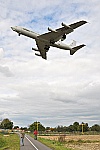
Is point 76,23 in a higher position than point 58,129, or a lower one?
higher

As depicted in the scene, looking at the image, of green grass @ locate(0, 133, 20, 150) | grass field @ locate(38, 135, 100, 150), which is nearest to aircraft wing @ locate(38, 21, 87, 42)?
grass field @ locate(38, 135, 100, 150)

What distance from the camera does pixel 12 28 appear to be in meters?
26.0

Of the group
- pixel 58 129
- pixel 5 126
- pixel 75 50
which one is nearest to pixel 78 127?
pixel 58 129

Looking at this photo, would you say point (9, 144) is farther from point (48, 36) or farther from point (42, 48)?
point (48, 36)

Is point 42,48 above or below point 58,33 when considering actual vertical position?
below

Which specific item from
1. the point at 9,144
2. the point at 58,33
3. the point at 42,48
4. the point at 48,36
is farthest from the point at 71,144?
the point at 58,33

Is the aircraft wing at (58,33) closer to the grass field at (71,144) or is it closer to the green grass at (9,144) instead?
the grass field at (71,144)

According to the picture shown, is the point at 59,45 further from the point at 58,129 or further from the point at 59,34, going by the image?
the point at 58,129

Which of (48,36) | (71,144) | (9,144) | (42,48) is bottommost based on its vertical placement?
(71,144)

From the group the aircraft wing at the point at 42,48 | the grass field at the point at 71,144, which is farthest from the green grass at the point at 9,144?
the aircraft wing at the point at 42,48

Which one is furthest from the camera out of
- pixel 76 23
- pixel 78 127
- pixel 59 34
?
pixel 78 127

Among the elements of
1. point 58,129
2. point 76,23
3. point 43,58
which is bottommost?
point 58,129

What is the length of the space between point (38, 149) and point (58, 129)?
376ft

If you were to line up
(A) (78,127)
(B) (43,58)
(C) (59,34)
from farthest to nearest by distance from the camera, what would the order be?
(A) (78,127) < (B) (43,58) < (C) (59,34)
